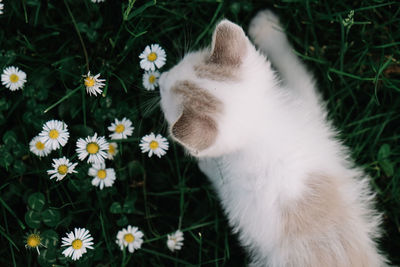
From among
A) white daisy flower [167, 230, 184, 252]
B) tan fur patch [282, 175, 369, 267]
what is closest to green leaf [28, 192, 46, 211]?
white daisy flower [167, 230, 184, 252]

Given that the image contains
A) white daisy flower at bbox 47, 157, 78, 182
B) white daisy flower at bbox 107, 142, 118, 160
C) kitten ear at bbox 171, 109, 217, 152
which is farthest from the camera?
white daisy flower at bbox 107, 142, 118, 160

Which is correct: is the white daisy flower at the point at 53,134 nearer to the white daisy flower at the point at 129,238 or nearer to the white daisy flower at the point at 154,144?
the white daisy flower at the point at 154,144

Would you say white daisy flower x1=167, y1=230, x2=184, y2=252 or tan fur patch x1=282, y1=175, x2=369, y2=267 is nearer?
tan fur patch x1=282, y1=175, x2=369, y2=267

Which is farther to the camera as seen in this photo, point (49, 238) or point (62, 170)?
point (49, 238)

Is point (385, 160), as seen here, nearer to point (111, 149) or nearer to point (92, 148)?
point (111, 149)

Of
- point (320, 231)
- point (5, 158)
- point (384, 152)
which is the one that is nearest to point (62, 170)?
point (5, 158)

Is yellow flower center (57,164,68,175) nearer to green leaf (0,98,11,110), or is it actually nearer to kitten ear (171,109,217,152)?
green leaf (0,98,11,110)
